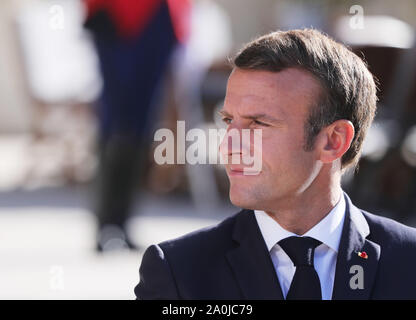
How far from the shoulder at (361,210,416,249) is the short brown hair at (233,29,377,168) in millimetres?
206

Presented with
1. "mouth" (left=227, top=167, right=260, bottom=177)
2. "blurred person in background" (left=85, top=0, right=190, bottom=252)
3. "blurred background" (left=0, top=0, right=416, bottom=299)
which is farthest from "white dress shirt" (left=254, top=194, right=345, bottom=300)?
"blurred person in background" (left=85, top=0, right=190, bottom=252)

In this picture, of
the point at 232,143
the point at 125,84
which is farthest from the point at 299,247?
the point at 125,84

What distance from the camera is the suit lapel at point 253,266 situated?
6.19ft

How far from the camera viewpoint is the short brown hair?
1.98 metres

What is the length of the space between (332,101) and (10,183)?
651 cm

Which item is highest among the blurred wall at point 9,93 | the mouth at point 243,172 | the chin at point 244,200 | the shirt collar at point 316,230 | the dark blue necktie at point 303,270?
the mouth at point 243,172

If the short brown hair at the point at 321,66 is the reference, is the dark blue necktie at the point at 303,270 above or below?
below

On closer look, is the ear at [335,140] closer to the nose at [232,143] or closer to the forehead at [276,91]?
the forehead at [276,91]

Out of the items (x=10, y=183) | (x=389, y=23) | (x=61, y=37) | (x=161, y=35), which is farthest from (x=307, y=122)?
(x=61, y=37)

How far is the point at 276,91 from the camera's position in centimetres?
197

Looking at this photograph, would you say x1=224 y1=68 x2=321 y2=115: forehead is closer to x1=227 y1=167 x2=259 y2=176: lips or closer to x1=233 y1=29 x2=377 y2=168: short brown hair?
x1=233 y1=29 x2=377 y2=168: short brown hair

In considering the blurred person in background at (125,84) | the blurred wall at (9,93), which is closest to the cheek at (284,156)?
the blurred person in background at (125,84)

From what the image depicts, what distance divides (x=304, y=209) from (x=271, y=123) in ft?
0.74
